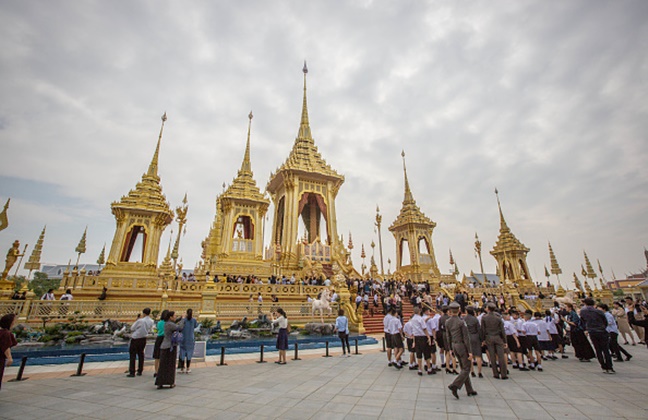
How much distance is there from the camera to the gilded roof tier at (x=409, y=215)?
3912 cm

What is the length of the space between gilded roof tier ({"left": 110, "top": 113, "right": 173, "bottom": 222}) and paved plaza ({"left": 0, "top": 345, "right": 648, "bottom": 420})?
2062cm

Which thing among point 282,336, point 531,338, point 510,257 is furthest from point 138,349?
point 510,257

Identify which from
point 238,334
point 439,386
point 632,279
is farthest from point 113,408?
point 632,279

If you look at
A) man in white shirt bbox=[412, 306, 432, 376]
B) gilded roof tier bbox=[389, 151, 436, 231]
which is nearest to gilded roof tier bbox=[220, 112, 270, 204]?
gilded roof tier bbox=[389, 151, 436, 231]

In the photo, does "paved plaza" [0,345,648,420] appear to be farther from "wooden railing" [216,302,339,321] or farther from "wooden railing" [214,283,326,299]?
"wooden railing" [214,283,326,299]

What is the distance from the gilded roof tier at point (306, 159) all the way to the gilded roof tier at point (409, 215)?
12.6 metres

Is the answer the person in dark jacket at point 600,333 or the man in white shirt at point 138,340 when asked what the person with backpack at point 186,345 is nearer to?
the man in white shirt at point 138,340

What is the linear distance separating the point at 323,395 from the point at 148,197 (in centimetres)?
2720

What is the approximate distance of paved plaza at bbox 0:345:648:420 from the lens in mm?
4590

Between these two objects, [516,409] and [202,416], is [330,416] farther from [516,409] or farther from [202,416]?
[516,409]

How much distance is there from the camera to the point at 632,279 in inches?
3115

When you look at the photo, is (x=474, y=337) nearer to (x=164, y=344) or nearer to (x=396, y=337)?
(x=396, y=337)

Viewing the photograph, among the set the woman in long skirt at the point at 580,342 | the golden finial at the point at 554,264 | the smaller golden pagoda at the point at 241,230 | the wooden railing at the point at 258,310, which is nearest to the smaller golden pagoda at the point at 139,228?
the smaller golden pagoda at the point at 241,230

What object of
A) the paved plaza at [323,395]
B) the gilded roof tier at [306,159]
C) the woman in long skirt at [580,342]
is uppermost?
the gilded roof tier at [306,159]
